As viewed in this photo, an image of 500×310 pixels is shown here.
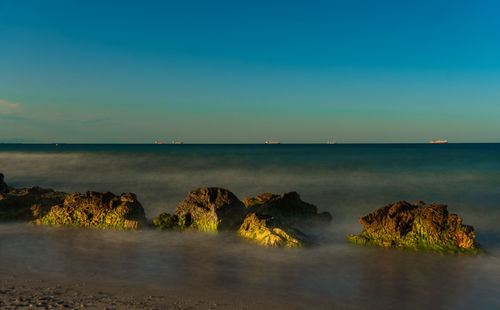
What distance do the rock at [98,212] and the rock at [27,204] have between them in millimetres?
569

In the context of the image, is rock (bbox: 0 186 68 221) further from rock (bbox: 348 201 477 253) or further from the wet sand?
rock (bbox: 348 201 477 253)

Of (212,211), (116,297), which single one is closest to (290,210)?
(212,211)

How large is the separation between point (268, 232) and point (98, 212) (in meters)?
4.80

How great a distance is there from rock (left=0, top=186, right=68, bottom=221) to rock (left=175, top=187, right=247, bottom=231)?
13.6 feet

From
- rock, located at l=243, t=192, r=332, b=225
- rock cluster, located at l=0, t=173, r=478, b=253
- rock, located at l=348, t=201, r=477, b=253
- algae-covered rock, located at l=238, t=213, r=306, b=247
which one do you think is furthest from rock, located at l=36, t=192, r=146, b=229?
rock, located at l=348, t=201, r=477, b=253

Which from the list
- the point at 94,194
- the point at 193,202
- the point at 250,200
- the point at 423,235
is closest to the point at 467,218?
the point at 423,235

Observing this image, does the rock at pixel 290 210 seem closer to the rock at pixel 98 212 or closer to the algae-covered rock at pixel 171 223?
the algae-covered rock at pixel 171 223

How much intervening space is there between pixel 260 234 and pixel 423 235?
3567 mm

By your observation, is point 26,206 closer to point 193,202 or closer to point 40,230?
point 40,230

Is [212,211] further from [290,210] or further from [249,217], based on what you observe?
[290,210]

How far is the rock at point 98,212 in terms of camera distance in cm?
909

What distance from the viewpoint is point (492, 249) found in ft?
25.6

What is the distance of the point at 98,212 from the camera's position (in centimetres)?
934

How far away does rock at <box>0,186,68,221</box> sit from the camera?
9.88m
